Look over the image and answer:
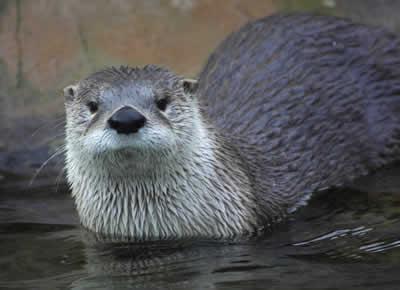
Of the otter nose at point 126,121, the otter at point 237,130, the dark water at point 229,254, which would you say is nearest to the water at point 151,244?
the dark water at point 229,254

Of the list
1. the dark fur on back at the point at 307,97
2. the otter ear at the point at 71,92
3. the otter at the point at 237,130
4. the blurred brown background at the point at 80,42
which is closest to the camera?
the otter at the point at 237,130

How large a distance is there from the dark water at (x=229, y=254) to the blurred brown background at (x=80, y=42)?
95 centimetres

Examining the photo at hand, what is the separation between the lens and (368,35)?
5.94 meters

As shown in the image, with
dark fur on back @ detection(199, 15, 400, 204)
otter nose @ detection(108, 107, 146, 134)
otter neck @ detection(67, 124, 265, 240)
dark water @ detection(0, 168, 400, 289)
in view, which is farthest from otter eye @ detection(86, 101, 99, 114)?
dark fur on back @ detection(199, 15, 400, 204)

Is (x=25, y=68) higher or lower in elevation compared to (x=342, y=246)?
higher

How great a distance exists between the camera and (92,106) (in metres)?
4.67

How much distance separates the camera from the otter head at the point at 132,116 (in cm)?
430

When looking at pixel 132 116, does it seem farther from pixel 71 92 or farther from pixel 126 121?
pixel 71 92

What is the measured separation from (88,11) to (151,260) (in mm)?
2649

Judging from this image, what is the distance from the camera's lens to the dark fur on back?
5.50m

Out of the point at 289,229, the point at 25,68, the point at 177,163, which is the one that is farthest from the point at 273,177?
the point at 25,68

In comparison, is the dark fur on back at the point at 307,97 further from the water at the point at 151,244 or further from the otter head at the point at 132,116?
the otter head at the point at 132,116

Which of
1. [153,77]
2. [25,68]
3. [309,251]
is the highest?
[25,68]

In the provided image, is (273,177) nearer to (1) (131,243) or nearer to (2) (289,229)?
(2) (289,229)
